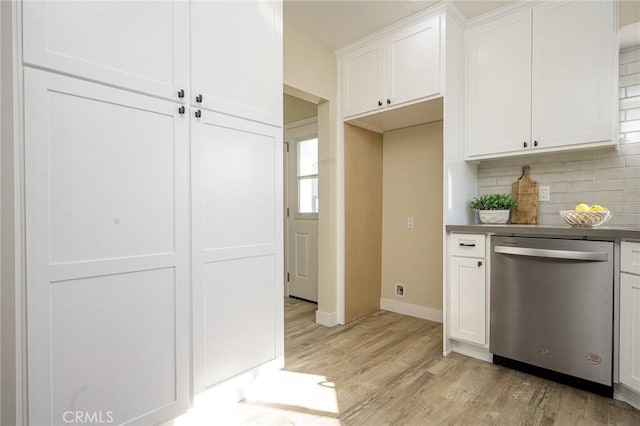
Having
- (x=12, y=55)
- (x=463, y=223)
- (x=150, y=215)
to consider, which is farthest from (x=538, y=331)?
(x=12, y=55)

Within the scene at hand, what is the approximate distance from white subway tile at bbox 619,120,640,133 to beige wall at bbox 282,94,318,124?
258 cm

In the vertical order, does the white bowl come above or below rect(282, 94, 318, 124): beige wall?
below

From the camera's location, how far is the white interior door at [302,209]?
158 inches

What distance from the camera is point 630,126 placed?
87.3 inches

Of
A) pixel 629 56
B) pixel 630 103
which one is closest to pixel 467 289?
pixel 630 103

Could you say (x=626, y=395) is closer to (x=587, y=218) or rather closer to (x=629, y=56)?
(x=587, y=218)

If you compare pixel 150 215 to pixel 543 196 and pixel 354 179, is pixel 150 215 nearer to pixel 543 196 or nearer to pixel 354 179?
pixel 354 179

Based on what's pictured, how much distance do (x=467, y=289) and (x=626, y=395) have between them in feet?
3.13

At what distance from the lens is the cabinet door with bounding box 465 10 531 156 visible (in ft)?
7.79

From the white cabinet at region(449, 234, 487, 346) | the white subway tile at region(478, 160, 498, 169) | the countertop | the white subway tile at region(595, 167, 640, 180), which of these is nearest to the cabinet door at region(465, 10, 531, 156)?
the white subway tile at region(478, 160, 498, 169)

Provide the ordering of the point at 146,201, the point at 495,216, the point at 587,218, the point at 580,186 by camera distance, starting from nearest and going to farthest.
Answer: the point at 146,201 → the point at 587,218 → the point at 580,186 → the point at 495,216

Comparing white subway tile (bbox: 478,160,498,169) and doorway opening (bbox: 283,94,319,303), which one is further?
doorway opening (bbox: 283,94,319,303)

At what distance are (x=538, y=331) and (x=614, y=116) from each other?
4.66 ft

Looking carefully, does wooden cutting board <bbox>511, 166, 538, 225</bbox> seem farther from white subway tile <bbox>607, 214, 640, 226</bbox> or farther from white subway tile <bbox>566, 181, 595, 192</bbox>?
white subway tile <bbox>607, 214, 640, 226</bbox>
